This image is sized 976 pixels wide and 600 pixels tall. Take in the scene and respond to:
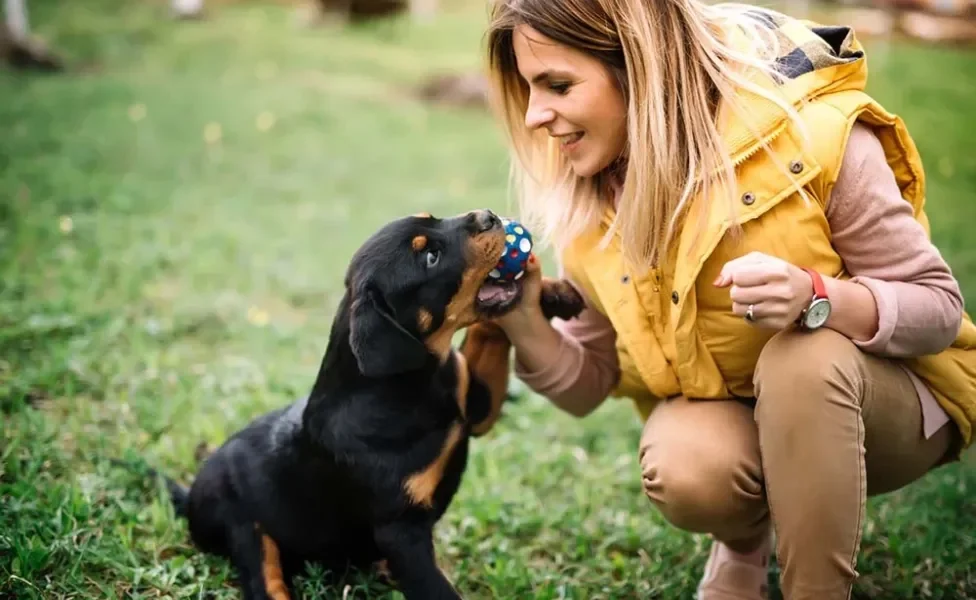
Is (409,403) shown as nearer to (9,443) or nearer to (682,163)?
(682,163)

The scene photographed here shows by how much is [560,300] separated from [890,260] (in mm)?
966

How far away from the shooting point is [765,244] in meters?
2.37

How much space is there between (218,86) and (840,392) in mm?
8608

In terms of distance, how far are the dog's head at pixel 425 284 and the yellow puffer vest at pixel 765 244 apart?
31 centimetres

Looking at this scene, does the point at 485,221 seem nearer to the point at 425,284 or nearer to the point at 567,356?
the point at 425,284

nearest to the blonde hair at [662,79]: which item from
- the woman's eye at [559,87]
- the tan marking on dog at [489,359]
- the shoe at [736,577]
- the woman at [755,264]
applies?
the woman at [755,264]

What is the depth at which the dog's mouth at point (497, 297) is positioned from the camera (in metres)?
2.76

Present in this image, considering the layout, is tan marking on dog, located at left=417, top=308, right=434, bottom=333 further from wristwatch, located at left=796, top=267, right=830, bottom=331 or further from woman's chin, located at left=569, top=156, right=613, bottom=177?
wristwatch, located at left=796, top=267, right=830, bottom=331

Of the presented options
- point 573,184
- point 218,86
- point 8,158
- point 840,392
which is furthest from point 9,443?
point 218,86

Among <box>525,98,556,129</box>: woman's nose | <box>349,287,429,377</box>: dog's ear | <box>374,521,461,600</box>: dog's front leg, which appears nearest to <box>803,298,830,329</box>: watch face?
<box>525,98,556,129</box>: woman's nose

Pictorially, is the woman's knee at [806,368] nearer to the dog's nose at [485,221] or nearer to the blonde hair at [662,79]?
the blonde hair at [662,79]

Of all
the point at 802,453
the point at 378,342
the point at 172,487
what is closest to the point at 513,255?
the point at 378,342

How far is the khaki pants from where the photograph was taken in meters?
2.20

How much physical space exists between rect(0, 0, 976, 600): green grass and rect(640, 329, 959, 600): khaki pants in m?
0.55
